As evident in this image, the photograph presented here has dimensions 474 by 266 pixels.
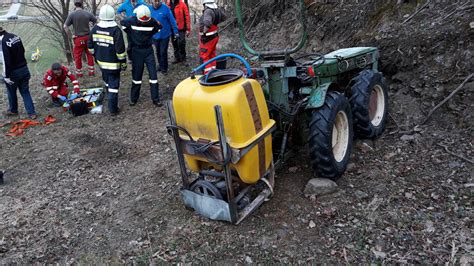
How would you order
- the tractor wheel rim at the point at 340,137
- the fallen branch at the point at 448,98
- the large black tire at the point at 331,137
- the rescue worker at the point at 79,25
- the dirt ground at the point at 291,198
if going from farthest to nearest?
the rescue worker at the point at 79,25, the fallen branch at the point at 448,98, the tractor wheel rim at the point at 340,137, the large black tire at the point at 331,137, the dirt ground at the point at 291,198

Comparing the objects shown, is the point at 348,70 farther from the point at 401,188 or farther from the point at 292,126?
the point at 401,188

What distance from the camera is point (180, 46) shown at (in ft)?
30.4

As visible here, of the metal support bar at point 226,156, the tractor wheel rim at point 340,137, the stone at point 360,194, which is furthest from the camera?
the tractor wheel rim at point 340,137

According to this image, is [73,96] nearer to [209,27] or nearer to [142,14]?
[142,14]

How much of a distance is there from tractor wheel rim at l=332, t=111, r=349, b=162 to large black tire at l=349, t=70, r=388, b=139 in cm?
44

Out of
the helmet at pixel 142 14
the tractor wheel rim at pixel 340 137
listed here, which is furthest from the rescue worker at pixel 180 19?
the tractor wheel rim at pixel 340 137

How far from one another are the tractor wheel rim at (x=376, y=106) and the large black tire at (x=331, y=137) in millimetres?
839

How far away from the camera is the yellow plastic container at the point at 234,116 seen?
124 inches

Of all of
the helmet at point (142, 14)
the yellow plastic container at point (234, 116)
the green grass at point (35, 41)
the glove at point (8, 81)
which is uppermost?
the helmet at point (142, 14)

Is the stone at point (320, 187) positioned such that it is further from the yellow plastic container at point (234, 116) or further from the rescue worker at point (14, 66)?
the rescue worker at point (14, 66)

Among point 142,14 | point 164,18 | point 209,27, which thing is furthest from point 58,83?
point 209,27

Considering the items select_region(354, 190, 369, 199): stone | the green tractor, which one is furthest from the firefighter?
select_region(354, 190, 369, 199): stone

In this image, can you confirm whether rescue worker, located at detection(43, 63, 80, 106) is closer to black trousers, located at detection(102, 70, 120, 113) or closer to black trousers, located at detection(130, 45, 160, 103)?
black trousers, located at detection(102, 70, 120, 113)

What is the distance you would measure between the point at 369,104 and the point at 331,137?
1.17 m
